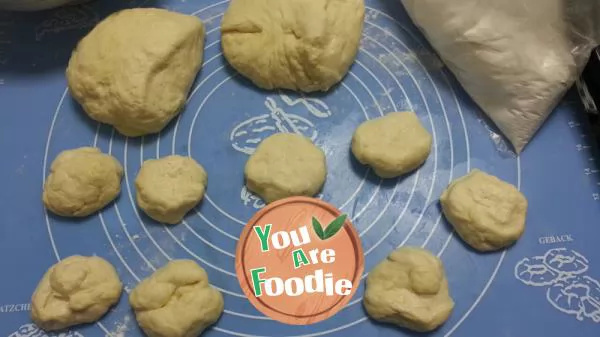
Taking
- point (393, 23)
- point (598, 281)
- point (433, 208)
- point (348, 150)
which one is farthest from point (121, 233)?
point (598, 281)

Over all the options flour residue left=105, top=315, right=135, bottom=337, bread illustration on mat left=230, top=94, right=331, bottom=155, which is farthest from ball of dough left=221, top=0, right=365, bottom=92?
flour residue left=105, top=315, right=135, bottom=337

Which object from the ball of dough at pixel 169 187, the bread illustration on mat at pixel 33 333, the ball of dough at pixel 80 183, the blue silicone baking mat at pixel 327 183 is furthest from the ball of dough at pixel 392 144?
the bread illustration on mat at pixel 33 333

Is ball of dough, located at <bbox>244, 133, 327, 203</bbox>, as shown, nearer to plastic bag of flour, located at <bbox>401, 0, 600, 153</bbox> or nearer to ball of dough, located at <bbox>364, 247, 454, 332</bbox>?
ball of dough, located at <bbox>364, 247, 454, 332</bbox>

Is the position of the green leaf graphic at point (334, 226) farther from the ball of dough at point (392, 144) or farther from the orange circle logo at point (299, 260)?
the ball of dough at point (392, 144)

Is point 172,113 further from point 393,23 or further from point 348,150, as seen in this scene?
point 393,23

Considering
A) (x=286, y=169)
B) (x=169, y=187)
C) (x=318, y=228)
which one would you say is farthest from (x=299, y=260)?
(x=169, y=187)

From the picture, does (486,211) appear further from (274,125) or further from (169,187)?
(169,187)
